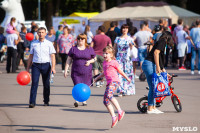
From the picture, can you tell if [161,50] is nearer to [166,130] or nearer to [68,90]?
[166,130]

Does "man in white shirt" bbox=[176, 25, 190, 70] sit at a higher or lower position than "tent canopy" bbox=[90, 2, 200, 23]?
lower

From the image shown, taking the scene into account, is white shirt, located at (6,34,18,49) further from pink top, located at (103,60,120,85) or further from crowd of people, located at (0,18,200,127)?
pink top, located at (103,60,120,85)

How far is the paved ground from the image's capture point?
8.35m

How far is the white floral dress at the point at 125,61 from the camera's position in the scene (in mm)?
13203

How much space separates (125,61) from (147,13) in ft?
66.4

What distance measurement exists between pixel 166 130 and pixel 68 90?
6.87 meters

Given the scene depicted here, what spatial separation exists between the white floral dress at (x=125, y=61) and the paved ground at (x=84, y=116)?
0.35 meters

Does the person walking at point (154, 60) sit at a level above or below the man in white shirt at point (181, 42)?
above

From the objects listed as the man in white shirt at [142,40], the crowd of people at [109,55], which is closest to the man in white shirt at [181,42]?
the crowd of people at [109,55]

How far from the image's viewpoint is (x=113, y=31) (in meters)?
18.8

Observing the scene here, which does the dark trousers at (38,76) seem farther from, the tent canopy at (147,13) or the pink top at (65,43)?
the tent canopy at (147,13)

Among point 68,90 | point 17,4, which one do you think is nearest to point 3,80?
point 68,90

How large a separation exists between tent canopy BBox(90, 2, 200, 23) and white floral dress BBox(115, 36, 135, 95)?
61.1ft

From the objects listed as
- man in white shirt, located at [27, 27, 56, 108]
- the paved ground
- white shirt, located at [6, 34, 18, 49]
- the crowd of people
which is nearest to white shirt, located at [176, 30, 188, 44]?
the crowd of people
